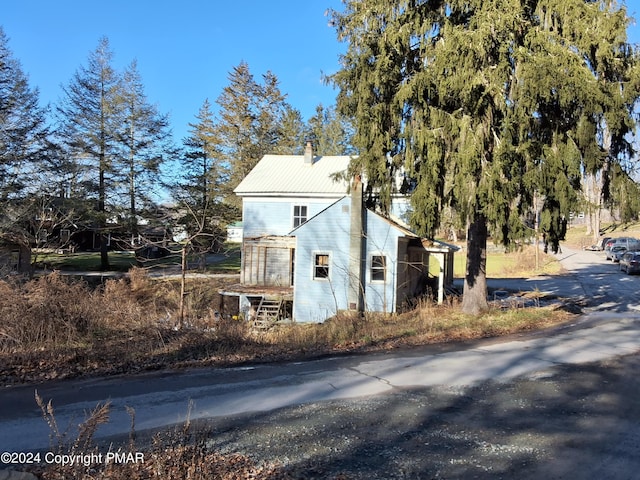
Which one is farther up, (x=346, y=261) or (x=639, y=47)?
(x=639, y=47)

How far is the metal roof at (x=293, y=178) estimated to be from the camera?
25.9 m

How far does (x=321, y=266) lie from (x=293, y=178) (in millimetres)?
8559

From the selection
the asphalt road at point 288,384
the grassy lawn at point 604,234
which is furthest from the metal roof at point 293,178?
the grassy lawn at point 604,234

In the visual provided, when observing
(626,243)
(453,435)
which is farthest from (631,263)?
(453,435)

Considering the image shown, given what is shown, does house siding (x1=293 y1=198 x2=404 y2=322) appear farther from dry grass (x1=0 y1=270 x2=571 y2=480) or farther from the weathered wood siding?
dry grass (x1=0 y1=270 x2=571 y2=480)

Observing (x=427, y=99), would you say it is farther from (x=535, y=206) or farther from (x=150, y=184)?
(x=150, y=184)

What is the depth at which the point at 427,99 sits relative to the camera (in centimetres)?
1314

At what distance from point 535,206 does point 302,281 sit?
33.3 feet

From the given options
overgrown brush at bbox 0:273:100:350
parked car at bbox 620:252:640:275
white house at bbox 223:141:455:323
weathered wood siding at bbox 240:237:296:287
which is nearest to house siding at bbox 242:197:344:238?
weathered wood siding at bbox 240:237:296:287

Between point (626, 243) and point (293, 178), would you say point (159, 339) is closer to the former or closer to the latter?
point (293, 178)

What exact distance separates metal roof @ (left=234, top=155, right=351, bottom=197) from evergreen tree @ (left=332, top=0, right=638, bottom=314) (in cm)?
1103

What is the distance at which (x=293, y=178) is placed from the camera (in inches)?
1069

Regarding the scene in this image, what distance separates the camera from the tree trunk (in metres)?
15.1

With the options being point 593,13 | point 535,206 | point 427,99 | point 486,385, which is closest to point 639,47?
point 593,13
